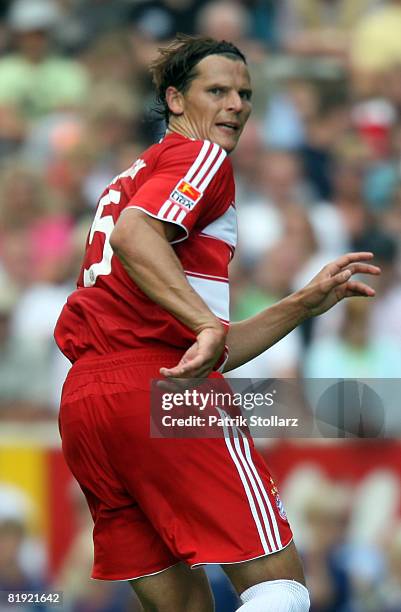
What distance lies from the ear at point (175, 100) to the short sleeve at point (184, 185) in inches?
11.3

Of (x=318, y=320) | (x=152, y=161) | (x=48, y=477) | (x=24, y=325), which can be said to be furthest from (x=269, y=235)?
(x=152, y=161)

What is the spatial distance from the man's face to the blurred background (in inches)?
21.0

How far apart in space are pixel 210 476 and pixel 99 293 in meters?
0.72

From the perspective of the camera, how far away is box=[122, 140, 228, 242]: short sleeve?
4.05 metres

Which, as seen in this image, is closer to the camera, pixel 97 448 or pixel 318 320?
pixel 97 448

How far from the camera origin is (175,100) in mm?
4566

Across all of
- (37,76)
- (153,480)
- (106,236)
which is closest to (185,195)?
(106,236)

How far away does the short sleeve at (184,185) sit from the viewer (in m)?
4.05

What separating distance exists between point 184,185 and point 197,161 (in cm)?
13

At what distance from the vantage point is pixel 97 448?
14.1 feet

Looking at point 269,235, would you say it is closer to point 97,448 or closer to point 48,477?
point 48,477

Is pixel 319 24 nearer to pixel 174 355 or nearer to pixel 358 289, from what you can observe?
pixel 358 289

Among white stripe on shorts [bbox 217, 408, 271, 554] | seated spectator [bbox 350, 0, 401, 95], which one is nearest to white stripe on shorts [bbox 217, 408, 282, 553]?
white stripe on shorts [bbox 217, 408, 271, 554]

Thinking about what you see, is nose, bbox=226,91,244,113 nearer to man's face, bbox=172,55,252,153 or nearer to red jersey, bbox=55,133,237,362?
man's face, bbox=172,55,252,153
